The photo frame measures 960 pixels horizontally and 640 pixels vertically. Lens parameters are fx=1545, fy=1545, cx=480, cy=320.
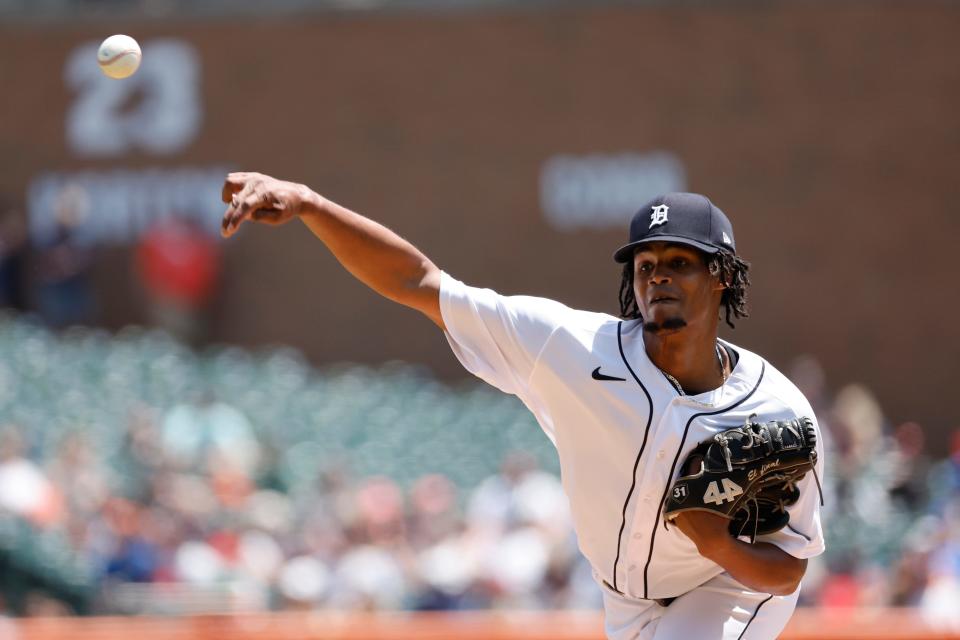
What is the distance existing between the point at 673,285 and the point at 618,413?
0.35 meters

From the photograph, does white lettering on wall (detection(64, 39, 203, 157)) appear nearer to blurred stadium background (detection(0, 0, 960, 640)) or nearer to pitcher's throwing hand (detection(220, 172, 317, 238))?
blurred stadium background (detection(0, 0, 960, 640))

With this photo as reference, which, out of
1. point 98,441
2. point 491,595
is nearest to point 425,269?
point 491,595

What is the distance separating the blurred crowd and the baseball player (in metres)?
2.89

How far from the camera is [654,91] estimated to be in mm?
14375

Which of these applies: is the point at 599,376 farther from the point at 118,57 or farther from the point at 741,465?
the point at 118,57

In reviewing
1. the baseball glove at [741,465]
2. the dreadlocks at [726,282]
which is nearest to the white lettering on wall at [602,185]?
the dreadlocks at [726,282]

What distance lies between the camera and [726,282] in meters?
3.81

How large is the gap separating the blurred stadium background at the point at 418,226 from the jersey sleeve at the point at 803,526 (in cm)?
563

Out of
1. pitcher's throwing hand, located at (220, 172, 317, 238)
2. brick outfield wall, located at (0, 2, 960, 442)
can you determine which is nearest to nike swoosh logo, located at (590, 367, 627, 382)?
pitcher's throwing hand, located at (220, 172, 317, 238)

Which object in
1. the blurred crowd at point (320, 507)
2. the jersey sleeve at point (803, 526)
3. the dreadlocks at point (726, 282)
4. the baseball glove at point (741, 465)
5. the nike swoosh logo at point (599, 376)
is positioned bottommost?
the blurred crowd at point (320, 507)

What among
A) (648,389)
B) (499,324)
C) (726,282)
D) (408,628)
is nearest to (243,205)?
(499,324)

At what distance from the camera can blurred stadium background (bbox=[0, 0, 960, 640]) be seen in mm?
10688

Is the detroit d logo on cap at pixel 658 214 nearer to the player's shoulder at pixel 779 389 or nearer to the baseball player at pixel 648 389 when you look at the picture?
the baseball player at pixel 648 389

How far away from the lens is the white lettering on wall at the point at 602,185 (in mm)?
14273
